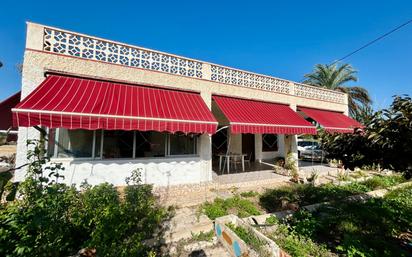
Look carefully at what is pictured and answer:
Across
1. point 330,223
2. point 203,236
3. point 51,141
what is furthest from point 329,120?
point 51,141

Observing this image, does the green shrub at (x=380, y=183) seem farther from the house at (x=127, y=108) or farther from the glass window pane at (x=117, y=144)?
the glass window pane at (x=117, y=144)

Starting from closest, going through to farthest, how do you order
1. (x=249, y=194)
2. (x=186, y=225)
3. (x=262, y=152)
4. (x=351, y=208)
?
(x=186, y=225)
(x=351, y=208)
(x=249, y=194)
(x=262, y=152)

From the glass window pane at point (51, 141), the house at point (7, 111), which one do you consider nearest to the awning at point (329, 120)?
the glass window pane at point (51, 141)

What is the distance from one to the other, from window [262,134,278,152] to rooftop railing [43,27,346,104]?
17.4 ft

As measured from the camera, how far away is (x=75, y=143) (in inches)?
323

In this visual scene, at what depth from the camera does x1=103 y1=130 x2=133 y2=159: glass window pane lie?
876cm

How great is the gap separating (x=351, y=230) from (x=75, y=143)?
10266 millimetres

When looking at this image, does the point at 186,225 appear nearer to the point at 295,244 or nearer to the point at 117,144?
the point at 295,244

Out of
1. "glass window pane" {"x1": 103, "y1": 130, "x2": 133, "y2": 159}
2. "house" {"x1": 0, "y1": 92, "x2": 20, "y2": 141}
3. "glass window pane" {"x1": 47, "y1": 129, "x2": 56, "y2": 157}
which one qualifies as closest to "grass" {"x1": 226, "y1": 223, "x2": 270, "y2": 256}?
"glass window pane" {"x1": 103, "y1": 130, "x2": 133, "y2": 159}

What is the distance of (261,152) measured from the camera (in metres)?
17.7

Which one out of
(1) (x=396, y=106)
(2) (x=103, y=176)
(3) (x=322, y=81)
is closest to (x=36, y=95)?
(2) (x=103, y=176)

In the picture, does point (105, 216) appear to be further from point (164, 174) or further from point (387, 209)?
point (387, 209)

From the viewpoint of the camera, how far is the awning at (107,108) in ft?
20.3

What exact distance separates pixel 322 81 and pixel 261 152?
15734 millimetres
